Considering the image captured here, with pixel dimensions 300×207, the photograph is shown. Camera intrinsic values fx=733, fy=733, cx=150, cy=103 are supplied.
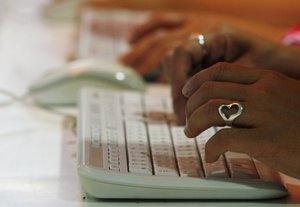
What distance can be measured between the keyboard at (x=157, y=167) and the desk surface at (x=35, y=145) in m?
0.01

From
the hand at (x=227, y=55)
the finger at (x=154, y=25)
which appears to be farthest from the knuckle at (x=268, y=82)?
the finger at (x=154, y=25)

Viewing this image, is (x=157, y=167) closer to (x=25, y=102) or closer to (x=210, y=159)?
(x=210, y=159)

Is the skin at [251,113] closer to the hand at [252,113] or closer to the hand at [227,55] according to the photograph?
the hand at [252,113]

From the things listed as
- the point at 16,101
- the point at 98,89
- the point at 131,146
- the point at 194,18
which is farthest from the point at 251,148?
the point at 194,18

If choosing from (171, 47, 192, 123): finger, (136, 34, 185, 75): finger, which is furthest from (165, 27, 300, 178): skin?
(136, 34, 185, 75): finger

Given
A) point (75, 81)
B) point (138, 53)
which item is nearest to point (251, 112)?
point (75, 81)

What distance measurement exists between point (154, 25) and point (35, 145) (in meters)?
0.53

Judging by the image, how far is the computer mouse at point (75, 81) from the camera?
1114 millimetres

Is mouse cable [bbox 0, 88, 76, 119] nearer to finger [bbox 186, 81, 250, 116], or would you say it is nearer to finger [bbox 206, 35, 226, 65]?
finger [bbox 206, 35, 226, 65]

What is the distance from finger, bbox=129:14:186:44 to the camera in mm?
1400

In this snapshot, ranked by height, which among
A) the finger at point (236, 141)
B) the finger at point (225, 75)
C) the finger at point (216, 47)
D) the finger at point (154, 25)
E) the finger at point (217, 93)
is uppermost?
the finger at point (154, 25)

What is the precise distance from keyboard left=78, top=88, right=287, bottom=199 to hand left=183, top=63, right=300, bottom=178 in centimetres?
3

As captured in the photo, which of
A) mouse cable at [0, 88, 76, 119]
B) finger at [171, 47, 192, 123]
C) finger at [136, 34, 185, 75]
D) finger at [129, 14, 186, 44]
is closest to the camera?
finger at [171, 47, 192, 123]

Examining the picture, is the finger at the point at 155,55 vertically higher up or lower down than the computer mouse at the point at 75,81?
higher up
